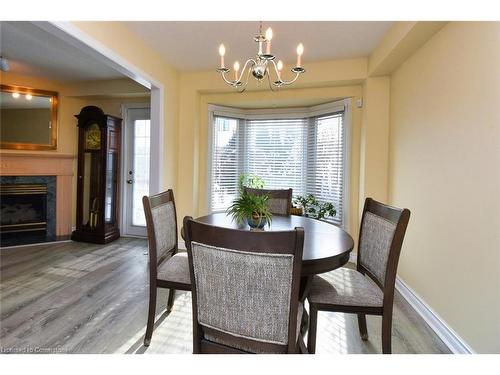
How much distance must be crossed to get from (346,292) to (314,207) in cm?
237

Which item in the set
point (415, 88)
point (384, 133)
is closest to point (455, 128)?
point (415, 88)

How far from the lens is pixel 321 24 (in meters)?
2.36

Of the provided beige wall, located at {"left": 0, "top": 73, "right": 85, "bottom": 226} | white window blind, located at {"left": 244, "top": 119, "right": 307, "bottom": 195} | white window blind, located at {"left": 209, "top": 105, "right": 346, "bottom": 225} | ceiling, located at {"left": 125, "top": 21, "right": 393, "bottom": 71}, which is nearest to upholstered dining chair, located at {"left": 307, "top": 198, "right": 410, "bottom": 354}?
ceiling, located at {"left": 125, "top": 21, "right": 393, "bottom": 71}

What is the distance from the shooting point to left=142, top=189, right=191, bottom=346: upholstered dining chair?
1717mm

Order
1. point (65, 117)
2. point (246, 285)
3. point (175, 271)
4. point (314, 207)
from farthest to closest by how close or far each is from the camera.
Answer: point (65, 117)
point (314, 207)
point (175, 271)
point (246, 285)

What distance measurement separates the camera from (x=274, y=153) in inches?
164

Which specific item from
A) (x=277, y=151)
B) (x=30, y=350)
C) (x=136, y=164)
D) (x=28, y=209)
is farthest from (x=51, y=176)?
(x=277, y=151)

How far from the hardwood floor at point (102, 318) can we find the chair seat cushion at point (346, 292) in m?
0.47

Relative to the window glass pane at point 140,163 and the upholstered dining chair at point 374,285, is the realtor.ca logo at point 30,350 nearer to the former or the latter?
the upholstered dining chair at point 374,285

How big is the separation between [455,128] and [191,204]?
297 cm

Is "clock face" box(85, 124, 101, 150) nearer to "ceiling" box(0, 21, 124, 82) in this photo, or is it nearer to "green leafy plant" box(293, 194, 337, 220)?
"ceiling" box(0, 21, 124, 82)

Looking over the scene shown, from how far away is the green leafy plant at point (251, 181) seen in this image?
13.6ft

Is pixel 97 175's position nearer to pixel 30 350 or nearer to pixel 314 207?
pixel 30 350

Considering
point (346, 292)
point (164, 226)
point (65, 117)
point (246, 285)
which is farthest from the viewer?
point (65, 117)
